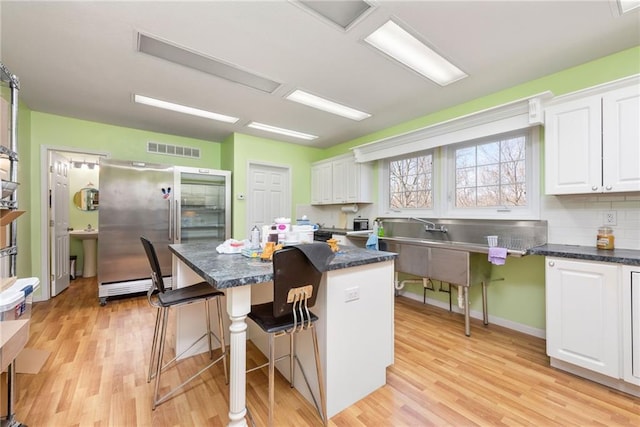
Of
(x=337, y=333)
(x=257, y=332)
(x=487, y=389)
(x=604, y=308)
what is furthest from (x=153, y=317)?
(x=604, y=308)

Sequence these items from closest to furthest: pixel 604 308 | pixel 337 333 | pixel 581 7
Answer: pixel 337 333 < pixel 581 7 < pixel 604 308

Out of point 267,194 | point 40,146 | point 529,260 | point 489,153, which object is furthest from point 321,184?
point 40,146

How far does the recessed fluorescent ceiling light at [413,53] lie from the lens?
201cm

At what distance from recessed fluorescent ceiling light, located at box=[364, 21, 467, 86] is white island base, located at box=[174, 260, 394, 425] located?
170 cm

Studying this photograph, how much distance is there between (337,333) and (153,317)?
2.59 meters

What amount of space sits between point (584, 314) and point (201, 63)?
366cm

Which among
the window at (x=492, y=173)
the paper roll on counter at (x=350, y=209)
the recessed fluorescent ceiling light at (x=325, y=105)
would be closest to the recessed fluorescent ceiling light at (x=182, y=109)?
the recessed fluorescent ceiling light at (x=325, y=105)

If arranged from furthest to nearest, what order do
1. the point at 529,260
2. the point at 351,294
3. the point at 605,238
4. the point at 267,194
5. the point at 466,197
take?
the point at 267,194
the point at 466,197
the point at 529,260
the point at 605,238
the point at 351,294

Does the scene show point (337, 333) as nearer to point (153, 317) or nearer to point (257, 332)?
point (257, 332)

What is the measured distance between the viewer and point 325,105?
338 centimetres

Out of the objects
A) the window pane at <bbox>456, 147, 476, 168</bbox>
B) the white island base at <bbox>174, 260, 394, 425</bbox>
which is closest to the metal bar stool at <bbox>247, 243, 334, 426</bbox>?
the white island base at <bbox>174, 260, 394, 425</bbox>

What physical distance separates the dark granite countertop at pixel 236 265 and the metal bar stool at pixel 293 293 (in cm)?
10

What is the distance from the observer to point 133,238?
3.77 m

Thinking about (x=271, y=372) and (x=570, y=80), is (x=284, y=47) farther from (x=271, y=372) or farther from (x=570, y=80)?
(x=570, y=80)
